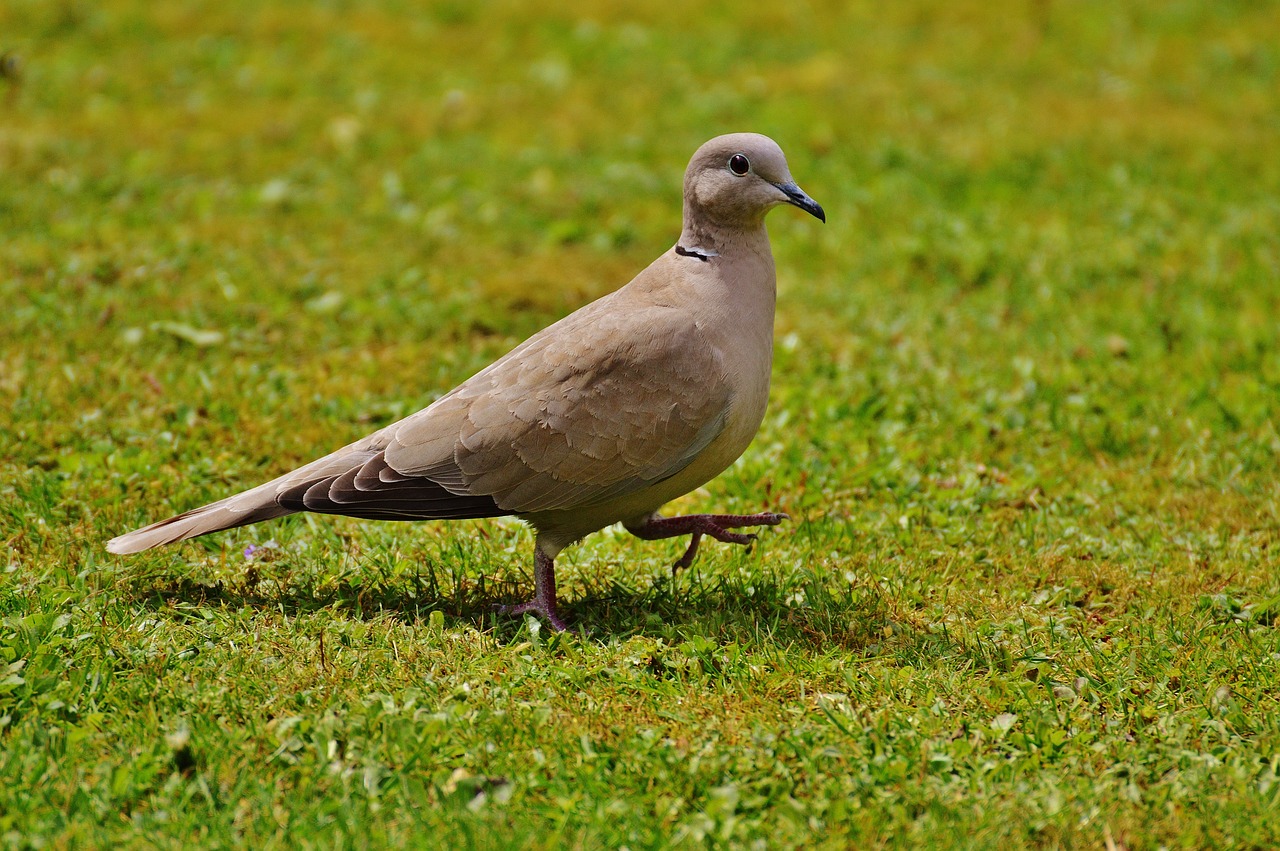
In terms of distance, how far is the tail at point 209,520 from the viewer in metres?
4.13

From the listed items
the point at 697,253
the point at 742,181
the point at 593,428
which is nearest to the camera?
the point at 593,428

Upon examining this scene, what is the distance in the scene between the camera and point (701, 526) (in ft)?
14.6

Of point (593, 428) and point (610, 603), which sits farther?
point (610, 603)

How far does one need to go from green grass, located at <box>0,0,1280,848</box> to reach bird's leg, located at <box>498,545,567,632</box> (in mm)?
104

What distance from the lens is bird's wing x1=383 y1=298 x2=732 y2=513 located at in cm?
412

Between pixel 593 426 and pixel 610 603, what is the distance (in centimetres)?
63

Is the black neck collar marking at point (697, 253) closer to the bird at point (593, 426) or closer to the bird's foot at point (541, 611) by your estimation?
the bird at point (593, 426)

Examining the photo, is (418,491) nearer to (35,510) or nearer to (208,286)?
(35,510)

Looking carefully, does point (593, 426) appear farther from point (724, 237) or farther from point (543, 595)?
point (724, 237)

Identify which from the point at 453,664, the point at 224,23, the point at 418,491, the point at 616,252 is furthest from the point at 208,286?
the point at 224,23

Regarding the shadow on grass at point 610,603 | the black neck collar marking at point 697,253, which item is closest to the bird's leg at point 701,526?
the shadow on grass at point 610,603

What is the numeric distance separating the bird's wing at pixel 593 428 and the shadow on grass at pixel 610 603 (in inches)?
15.7

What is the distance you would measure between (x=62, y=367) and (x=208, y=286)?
3.88ft

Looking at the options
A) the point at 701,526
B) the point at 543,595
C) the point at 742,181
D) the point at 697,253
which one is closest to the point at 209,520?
the point at 543,595
